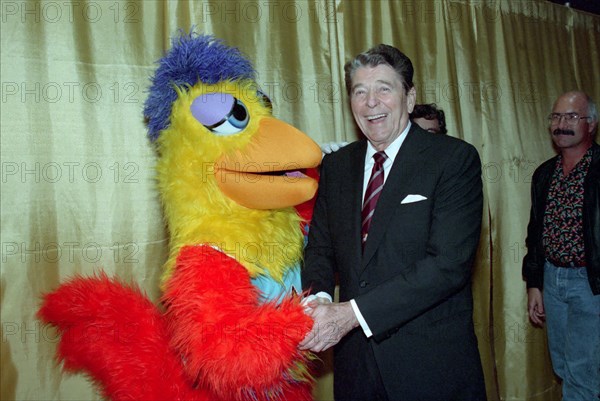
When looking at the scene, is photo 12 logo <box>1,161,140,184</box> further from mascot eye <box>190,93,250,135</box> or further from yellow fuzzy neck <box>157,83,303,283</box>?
mascot eye <box>190,93,250,135</box>

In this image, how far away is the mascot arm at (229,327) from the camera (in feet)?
3.56

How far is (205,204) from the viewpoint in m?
1.29

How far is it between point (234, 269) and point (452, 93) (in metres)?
1.67

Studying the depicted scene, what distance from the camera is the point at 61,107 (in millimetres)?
1688

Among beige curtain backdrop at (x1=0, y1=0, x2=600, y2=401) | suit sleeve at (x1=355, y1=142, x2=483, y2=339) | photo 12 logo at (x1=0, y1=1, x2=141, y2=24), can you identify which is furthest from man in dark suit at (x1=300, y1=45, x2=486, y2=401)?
photo 12 logo at (x1=0, y1=1, x2=141, y2=24)

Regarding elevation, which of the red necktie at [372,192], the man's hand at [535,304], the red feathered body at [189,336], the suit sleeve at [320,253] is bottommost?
the man's hand at [535,304]

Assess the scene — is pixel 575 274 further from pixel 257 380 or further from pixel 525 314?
pixel 257 380

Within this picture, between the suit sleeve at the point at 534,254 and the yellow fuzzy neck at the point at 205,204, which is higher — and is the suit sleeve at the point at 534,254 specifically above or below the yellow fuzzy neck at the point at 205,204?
below

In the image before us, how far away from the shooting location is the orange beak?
1.28 meters

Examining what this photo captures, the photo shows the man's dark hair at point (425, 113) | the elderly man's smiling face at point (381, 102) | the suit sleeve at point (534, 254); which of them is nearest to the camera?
the elderly man's smiling face at point (381, 102)

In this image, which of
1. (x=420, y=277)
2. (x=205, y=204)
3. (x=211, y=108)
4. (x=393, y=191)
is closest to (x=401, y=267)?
(x=420, y=277)

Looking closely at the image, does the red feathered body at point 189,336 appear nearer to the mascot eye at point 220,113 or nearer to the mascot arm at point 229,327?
the mascot arm at point 229,327

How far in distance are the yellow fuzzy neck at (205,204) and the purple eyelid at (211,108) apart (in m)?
0.02

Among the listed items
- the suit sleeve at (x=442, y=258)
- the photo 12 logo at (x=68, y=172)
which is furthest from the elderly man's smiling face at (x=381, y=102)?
the photo 12 logo at (x=68, y=172)
